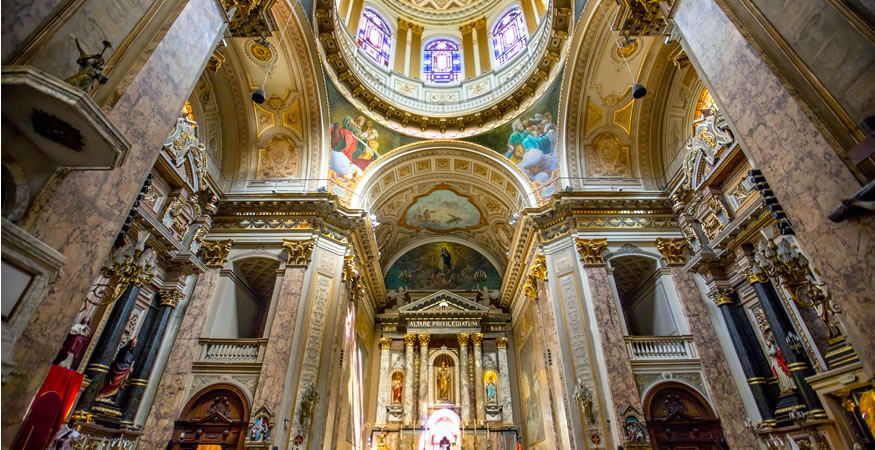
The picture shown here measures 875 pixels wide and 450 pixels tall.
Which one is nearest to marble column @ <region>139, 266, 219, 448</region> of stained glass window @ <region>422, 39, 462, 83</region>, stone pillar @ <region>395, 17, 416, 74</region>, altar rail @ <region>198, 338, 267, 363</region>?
altar rail @ <region>198, 338, 267, 363</region>

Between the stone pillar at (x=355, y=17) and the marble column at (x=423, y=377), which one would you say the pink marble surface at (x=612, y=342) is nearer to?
the marble column at (x=423, y=377)

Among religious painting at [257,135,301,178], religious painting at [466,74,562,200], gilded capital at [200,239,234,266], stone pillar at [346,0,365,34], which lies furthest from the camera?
stone pillar at [346,0,365,34]

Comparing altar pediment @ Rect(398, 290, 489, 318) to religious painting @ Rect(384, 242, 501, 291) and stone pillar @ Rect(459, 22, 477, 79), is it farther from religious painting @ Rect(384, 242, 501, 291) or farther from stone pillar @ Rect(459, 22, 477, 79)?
stone pillar @ Rect(459, 22, 477, 79)

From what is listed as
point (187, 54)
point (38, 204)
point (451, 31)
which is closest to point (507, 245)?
point (451, 31)

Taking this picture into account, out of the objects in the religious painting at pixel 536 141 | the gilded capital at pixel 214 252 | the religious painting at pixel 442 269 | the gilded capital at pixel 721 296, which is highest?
the religious painting at pixel 536 141

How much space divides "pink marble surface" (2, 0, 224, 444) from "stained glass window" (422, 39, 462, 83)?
13.9 metres

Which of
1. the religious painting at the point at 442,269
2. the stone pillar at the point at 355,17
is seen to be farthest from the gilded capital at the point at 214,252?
the religious painting at the point at 442,269

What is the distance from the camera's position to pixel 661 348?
1031 cm

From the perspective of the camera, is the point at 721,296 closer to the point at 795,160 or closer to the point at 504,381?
the point at 795,160

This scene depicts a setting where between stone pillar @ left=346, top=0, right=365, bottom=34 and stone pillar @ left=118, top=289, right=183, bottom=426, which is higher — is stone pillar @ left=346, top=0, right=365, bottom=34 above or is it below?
above

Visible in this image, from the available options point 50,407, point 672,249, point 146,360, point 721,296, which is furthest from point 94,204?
point 672,249

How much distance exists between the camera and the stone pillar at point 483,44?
18.1 meters

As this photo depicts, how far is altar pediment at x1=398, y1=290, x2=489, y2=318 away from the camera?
18875 millimetres

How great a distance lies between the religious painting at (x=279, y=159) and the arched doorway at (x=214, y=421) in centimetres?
673
